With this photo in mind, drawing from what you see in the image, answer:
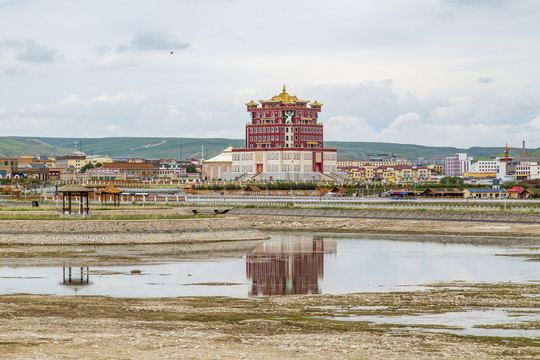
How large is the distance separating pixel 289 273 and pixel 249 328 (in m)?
23.4

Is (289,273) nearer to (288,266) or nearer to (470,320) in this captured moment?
(288,266)

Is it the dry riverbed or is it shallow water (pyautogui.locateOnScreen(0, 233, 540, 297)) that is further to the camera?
shallow water (pyautogui.locateOnScreen(0, 233, 540, 297))

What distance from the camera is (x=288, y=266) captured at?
63656 mm

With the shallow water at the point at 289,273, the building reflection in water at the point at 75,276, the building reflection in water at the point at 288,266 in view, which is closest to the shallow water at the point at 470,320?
the shallow water at the point at 289,273

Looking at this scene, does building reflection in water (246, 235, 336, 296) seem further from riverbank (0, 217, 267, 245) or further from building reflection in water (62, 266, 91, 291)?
building reflection in water (62, 266, 91, 291)

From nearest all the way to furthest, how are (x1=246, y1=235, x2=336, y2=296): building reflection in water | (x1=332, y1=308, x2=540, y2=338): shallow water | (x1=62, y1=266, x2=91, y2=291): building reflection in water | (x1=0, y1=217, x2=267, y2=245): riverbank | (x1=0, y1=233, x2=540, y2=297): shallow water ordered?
(x1=332, y1=308, x2=540, y2=338): shallow water, (x1=0, y1=233, x2=540, y2=297): shallow water, (x1=246, y1=235, x2=336, y2=296): building reflection in water, (x1=62, y1=266, x2=91, y2=291): building reflection in water, (x1=0, y1=217, x2=267, y2=245): riverbank

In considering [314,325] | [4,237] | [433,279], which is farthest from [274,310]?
[4,237]

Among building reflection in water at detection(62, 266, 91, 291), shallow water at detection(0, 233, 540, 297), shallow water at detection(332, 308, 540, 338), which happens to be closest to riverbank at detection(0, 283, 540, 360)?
shallow water at detection(332, 308, 540, 338)

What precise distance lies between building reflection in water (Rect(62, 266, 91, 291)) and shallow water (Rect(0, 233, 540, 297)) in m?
0.06

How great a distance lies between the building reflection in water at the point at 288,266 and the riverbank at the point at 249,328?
15.0 ft

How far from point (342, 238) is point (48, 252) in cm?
3600

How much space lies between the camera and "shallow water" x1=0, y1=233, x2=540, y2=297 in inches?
1956

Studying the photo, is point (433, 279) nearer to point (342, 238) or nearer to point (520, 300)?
point (520, 300)

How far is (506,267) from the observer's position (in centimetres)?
6103
